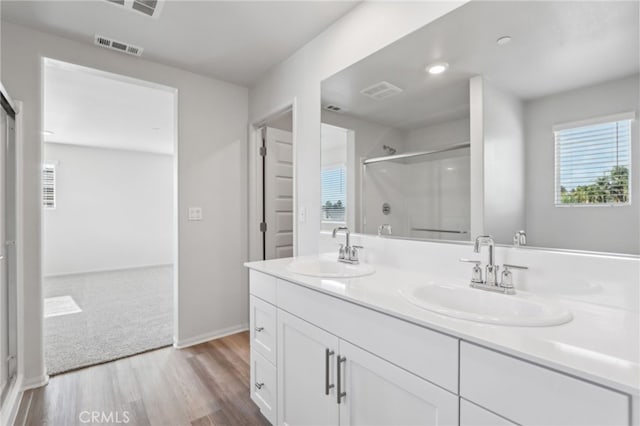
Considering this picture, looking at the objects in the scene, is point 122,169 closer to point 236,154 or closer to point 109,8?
point 236,154

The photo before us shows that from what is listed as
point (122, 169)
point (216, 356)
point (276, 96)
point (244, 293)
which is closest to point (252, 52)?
point (276, 96)

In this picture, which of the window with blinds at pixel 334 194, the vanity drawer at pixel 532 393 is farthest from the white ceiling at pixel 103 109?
the vanity drawer at pixel 532 393

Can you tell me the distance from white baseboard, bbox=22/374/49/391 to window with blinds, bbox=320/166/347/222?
2150mm

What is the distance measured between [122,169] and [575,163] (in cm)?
688

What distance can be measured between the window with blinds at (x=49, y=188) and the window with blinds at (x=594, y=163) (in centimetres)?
698

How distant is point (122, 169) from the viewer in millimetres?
5988

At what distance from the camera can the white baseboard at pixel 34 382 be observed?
1.97 meters

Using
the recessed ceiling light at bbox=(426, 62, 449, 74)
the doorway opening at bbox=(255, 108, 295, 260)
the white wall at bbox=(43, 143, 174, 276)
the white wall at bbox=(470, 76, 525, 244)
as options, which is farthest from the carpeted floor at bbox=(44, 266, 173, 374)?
the recessed ceiling light at bbox=(426, 62, 449, 74)

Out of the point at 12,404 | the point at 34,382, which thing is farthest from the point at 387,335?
the point at 34,382

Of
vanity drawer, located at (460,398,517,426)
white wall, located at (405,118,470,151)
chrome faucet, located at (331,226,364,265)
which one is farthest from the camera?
chrome faucet, located at (331,226,364,265)

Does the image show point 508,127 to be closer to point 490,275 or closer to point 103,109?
point 490,275

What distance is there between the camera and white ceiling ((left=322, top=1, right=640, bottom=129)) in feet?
3.34

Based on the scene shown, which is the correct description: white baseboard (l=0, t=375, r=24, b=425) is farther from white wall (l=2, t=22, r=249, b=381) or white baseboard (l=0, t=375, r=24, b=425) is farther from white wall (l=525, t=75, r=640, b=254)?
white wall (l=525, t=75, r=640, b=254)

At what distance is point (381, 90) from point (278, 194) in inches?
67.3
